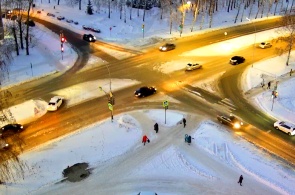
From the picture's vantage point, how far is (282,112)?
182ft

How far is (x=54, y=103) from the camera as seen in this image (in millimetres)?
54469

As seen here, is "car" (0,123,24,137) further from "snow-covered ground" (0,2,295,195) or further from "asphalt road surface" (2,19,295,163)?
"snow-covered ground" (0,2,295,195)

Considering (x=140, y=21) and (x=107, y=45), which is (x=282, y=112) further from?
(x=140, y=21)

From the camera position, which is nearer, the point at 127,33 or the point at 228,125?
the point at 228,125

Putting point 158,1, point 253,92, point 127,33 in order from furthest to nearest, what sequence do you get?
point 158,1 < point 127,33 < point 253,92

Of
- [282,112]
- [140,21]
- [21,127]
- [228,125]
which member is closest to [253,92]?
[282,112]

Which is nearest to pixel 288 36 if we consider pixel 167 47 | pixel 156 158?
pixel 167 47

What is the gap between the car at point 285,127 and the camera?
1969 inches

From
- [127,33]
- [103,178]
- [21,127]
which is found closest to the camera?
[103,178]

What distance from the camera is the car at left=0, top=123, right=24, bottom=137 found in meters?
47.3

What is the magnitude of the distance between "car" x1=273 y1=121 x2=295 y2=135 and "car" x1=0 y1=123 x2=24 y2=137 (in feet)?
104

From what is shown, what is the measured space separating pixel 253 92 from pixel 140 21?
44799 mm

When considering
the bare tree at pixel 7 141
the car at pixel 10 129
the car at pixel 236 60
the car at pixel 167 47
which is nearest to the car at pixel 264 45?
the car at pixel 236 60

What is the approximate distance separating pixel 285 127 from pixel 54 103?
29933 mm
